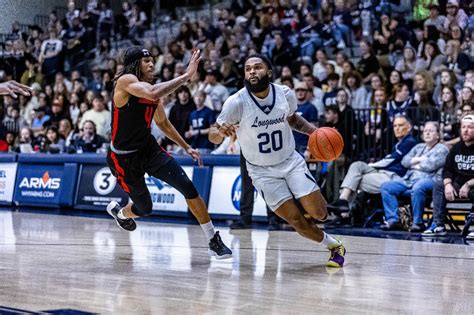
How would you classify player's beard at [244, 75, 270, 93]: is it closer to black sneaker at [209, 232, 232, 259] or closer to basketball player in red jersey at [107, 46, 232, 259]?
basketball player in red jersey at [107, 46, 232, 259]

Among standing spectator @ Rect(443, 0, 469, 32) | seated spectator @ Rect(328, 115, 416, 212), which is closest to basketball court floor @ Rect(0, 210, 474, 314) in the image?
seated spectator @ Rect(328, 115, 416, 212)

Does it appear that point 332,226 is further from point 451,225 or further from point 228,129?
point 228,129

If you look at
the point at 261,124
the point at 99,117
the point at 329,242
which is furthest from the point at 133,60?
the point at 99,117

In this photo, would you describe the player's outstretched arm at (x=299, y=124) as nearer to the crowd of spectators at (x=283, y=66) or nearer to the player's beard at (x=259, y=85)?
the player's beard at (x=259, y=85)

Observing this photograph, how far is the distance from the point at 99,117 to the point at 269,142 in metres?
9.24

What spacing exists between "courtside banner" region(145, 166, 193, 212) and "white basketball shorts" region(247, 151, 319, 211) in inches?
230

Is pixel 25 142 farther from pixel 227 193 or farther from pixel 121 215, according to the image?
pixel 121 215

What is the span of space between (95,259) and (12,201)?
331 inches

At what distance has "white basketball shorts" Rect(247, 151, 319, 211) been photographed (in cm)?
774

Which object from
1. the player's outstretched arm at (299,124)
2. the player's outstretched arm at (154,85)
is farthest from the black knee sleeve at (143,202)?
the player's outstretched arm at (299,124)

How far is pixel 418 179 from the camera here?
37.4 ft

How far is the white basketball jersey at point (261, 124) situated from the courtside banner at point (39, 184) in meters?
8.10

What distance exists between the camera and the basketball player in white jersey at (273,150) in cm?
773

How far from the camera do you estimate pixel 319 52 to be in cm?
1585
